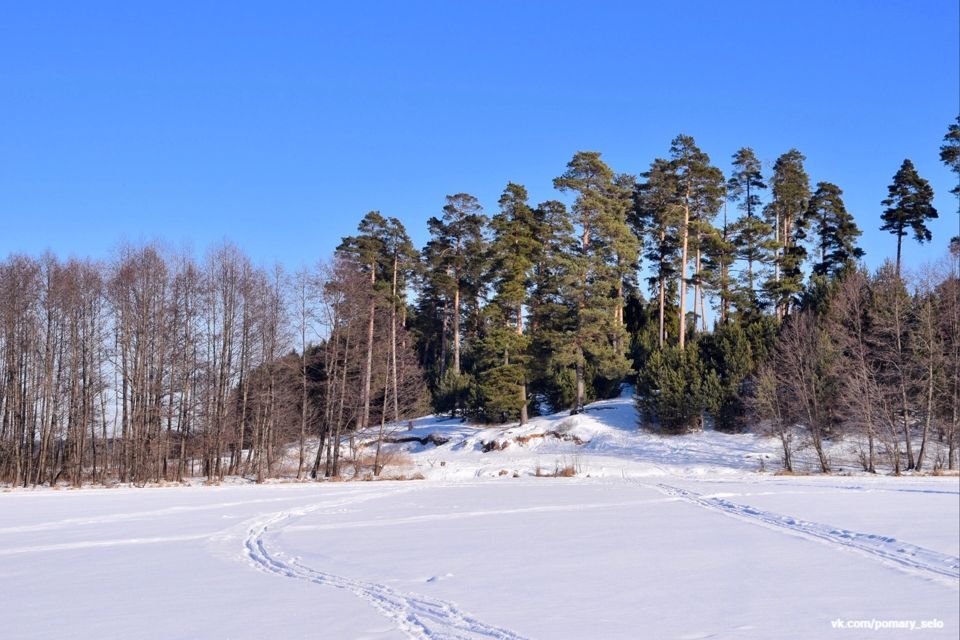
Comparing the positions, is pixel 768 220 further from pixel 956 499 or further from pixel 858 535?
pixel 858 535

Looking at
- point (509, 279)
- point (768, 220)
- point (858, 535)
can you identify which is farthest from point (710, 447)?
point (768, 220)

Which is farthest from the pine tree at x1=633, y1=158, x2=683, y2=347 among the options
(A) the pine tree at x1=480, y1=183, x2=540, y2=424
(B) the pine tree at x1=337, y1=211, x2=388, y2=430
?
(B) the pine tree at x1=337, y1=211, x2=388, y2=430

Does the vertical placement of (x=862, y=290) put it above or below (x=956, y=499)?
above

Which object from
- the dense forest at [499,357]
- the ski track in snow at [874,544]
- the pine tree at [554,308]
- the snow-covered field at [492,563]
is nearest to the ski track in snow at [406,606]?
the snow-covered field at [492,563]

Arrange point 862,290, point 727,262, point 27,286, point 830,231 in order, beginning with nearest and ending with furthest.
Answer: point 27,286 < point 862,290 < point 727,262 < point 830,231

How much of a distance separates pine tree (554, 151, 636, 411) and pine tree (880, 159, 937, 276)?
19.0 meters

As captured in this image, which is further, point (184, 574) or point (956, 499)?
point (956, 499)

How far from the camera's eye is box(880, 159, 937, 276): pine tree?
4594cm

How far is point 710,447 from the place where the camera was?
32.5 m

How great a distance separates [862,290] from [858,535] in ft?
77.9

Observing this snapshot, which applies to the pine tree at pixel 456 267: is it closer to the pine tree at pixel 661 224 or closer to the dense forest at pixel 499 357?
the dense forest at pixel 499 357

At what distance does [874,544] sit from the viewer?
11.0 meters

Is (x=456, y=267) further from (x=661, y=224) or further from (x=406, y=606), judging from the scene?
(x=406, y=606)

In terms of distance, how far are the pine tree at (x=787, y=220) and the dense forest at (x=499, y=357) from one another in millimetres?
433
